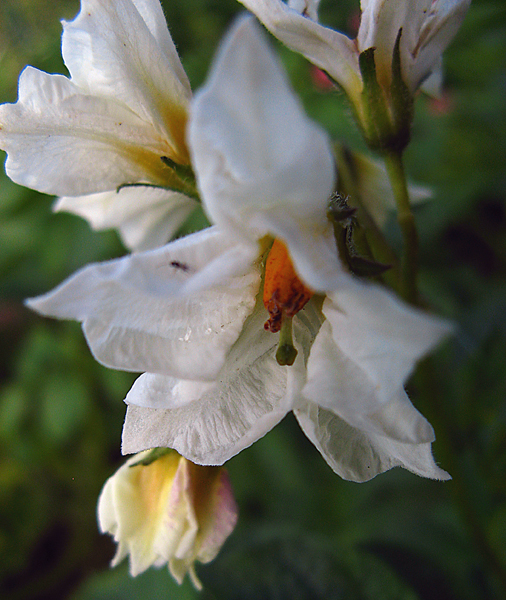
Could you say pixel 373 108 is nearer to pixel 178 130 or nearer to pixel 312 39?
pixel 312 39

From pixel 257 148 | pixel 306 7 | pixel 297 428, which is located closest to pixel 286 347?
pixel 257 148

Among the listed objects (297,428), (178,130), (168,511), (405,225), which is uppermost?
(178,130)

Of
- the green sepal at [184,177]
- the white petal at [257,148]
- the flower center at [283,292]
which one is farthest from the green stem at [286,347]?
the green sepal at [184,177]

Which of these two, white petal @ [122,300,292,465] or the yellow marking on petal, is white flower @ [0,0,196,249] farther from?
white petal @ [122,300,292,465]

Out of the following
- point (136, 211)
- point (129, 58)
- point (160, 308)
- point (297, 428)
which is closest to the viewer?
point (160, 308)

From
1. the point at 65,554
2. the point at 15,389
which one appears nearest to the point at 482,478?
the point at 15,389

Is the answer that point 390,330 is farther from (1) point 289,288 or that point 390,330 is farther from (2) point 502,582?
(2) point 502,582

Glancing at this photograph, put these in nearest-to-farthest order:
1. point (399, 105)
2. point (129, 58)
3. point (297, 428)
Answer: point (129, 58) < point (399, 105) < point (297, 428)
